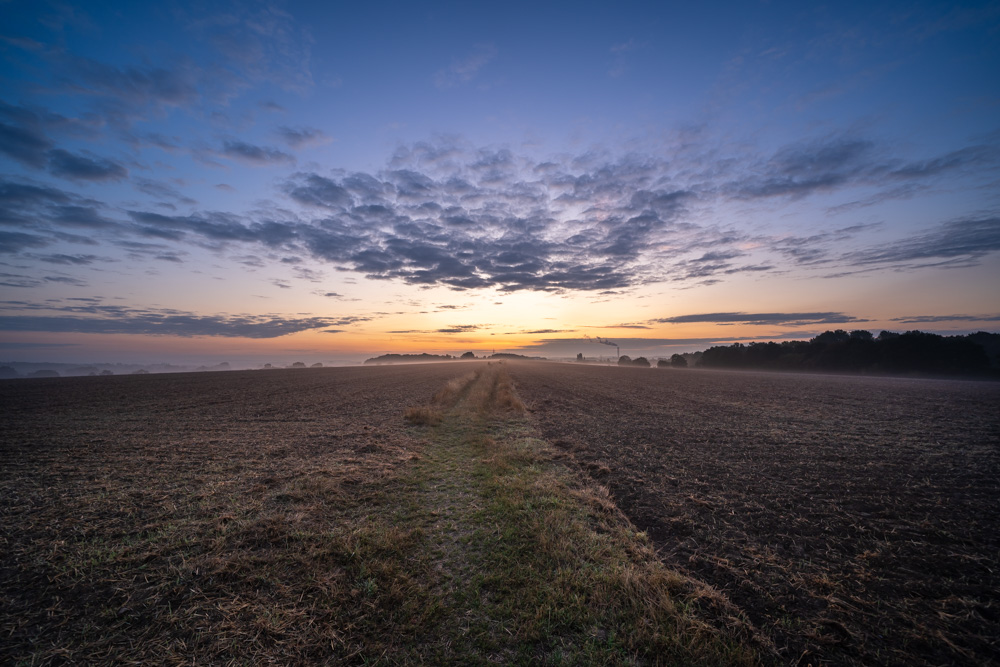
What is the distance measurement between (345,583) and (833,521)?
31.8 ft

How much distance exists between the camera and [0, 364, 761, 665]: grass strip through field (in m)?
4.05

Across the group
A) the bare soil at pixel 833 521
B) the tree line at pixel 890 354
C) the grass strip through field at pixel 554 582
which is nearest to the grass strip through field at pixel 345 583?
the grass strip through field at pixel 554 582

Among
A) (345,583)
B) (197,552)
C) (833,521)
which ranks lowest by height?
(833,521)

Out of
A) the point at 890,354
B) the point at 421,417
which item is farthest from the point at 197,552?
the point at 890,354

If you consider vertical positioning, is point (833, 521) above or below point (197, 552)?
below

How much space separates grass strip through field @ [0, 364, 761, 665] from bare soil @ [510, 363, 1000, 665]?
1.02 m

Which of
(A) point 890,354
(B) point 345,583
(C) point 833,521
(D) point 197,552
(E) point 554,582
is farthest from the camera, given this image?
(A) point 890,354

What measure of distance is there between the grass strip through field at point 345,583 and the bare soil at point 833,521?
102 cm

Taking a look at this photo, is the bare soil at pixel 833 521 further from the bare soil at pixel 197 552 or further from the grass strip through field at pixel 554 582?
the bare soil at pixel 197 552

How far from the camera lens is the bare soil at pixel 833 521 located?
14.2 feet

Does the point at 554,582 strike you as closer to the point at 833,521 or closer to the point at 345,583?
the point at 345,583

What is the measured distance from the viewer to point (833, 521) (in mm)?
7156

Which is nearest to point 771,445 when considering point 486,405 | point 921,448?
point 921,448

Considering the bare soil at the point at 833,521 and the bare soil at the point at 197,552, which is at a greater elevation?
the bare soil at the point at 197,552
